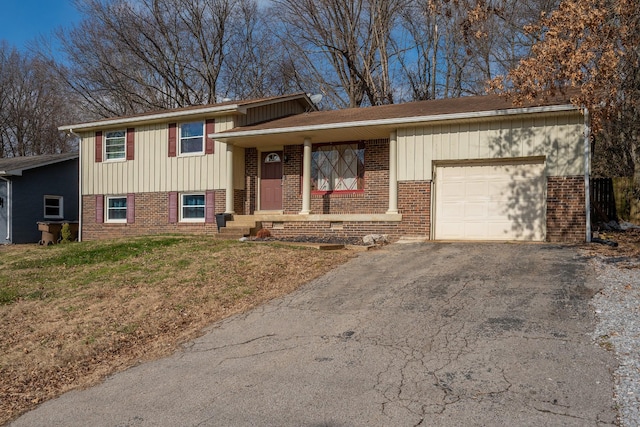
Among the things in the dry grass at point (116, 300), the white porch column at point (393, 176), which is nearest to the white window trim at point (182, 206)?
the dry grass at point (116, 300)

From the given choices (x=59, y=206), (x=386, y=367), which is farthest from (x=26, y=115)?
(x=386, y=367)

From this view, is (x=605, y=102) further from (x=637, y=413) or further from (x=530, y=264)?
(x=637, y=413)

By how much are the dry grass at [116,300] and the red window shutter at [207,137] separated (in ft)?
16.5

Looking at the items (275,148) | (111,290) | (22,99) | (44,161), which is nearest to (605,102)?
(111,290)

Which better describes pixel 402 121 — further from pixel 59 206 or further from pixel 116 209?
pixel 59 206

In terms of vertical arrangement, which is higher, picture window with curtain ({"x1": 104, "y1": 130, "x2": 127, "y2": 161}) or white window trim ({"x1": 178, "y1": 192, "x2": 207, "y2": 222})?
picture window with curtain ({"x1": 104, "y1": 130, "x2": 127, "y2": 161})

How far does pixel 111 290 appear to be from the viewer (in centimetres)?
907

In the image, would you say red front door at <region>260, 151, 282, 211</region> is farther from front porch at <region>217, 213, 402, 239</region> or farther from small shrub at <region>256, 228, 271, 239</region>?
small shrub at <region>256, 228, 271, 239</region>

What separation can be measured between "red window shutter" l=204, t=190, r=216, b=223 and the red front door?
1.58m

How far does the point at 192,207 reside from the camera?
58.9ft

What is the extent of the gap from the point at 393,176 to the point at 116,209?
11.0 meters

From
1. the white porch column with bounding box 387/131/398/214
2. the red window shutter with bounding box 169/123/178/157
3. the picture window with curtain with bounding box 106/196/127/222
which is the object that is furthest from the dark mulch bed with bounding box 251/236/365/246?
the picture window with curtain with bounding box 106/196/127/222

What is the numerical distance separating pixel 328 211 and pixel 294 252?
184 inches

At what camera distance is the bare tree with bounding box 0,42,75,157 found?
37156mm
